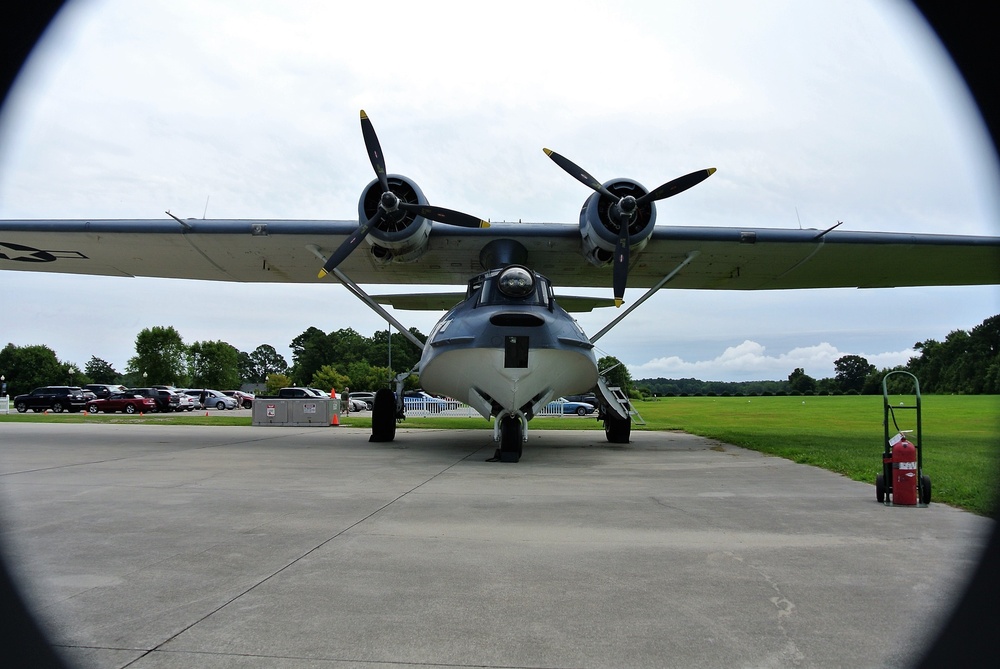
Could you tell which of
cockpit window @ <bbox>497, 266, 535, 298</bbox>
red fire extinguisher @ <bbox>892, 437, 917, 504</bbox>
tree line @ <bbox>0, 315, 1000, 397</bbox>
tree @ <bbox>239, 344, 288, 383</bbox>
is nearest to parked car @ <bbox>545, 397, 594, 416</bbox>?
tree line @ <bbox>0, 315, 1000, 397</bbox>

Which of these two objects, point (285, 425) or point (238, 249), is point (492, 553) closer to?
point (238, 249)

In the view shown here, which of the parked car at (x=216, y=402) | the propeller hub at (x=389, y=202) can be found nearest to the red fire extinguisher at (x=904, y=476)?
the propeller hub at (x=389, y=202)

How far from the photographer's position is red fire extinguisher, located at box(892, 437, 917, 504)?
20.9 ft

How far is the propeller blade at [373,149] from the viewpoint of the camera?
12.1 m

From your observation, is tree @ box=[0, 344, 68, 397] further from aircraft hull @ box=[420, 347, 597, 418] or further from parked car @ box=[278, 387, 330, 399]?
aircraft hull @ box=[420, 347, 597, 418]

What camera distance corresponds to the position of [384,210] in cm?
1216

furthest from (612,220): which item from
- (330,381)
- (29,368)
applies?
(29,368)

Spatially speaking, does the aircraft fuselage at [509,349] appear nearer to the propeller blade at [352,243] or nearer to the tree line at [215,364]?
the propeller blade at [352,243]

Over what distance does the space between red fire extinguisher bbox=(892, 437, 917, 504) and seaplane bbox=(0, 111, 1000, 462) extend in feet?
17.0

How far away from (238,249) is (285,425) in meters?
10.8

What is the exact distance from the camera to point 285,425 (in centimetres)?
2388

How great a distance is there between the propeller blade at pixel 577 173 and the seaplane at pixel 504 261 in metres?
0.02

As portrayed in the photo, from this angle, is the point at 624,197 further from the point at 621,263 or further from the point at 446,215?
the point at 446,215

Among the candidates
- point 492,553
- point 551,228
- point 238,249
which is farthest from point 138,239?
point 492,553
